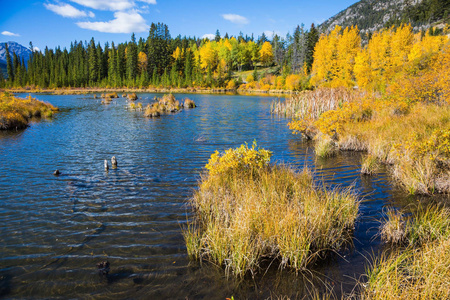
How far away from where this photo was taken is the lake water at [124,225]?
475 centimetres

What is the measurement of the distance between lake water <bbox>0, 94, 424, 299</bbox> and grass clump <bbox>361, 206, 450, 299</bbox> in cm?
60

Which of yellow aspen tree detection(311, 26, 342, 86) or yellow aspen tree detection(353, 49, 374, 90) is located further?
yellow aspen tree detection(311, 26, 342, 86)

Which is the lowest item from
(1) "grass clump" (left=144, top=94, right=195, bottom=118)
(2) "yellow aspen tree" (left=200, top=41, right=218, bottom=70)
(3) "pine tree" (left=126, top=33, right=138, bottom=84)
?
(1) "grass clump" (left=144, top=94, right=195, bottom=118)

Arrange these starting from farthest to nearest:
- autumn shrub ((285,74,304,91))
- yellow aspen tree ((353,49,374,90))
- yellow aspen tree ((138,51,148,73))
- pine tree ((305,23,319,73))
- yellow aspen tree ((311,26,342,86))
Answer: yellow aspen tree ((138,51,148,73)) < pine tree ((305,23,319,73)) < autumn shrub ((285,74,304,91)) < yellow aspen tree ((311,26,342,86)) < yellow aspen tree ((353,49,374,90))

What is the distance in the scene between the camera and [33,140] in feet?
57.4

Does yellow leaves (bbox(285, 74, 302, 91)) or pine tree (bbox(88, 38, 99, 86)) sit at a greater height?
pine tree (bbox(88, 38, 99, 86))

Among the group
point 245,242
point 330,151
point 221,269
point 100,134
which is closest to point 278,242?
point 245,242

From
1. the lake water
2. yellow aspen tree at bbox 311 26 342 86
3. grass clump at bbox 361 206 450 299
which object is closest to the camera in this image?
grass clump at bbox 361 206 450 299

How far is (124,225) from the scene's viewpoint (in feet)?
22.9

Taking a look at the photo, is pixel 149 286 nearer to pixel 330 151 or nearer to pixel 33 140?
pixel 330 151

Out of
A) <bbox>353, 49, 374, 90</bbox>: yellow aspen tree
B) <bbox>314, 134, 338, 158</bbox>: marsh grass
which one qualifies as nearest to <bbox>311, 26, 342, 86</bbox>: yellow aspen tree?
<bbox>353, 49, 374, 90</bbox>: yellow aspen tree

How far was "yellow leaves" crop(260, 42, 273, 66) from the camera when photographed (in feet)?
418

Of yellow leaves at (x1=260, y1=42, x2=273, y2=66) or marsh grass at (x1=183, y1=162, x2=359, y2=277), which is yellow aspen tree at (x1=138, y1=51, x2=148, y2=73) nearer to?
yellow leaves at (x1=260, y1=42, x2=273, y2=66)

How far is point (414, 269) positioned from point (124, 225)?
6.30 metres
